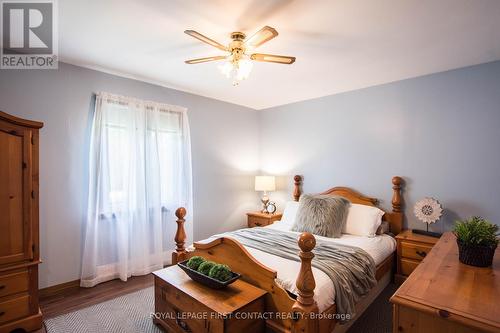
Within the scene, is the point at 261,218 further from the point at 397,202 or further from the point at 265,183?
the point at 397,202

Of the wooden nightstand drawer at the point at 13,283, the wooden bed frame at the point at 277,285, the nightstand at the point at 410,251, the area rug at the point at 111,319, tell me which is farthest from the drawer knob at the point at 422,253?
the wooden nightstand drawer at the point at 13,283

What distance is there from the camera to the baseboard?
2512 mm

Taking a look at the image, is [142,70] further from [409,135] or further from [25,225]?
[409,135]

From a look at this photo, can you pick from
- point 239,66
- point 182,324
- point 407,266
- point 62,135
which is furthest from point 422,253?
point 62,135

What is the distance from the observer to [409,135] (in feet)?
9.91

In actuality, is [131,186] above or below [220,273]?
above

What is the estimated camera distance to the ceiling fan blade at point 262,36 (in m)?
1.65

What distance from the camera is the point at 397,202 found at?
3033 mm

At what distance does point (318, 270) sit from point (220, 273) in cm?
71

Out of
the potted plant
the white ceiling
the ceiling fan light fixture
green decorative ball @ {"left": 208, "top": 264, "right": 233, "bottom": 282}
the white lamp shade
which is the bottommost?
green decorative ball @ {"left": 208, "top": 264, "right": 233, "bottom": 282}

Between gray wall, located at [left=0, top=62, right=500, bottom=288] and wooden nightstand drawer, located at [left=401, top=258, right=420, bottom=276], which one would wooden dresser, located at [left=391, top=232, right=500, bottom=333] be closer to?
wooden nightstand drawer, located at [left=401, top=258, right=420, bottom=276]

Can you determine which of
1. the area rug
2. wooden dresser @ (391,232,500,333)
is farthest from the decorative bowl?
wooden dresser @ (391,232,500,333)

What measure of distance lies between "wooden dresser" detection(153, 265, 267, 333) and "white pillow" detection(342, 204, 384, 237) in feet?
5.29

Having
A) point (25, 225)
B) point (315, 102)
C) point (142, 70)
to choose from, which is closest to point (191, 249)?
point (25, 225)
